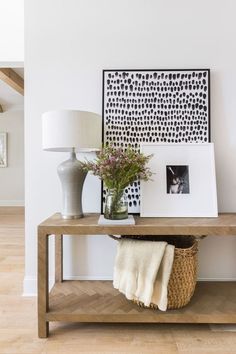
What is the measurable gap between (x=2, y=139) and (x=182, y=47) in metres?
5.52

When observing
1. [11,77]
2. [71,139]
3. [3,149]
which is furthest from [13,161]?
[71,139]

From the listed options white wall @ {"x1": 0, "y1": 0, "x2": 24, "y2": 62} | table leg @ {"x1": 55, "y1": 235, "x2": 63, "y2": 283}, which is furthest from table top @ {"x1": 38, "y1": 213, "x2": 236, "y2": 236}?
white wall @ {"x1": 0, "y1": 0, "x2": 24, "y2": 62}

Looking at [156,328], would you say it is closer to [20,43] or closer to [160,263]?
[160,263]

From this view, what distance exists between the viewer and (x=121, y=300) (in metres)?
1.72

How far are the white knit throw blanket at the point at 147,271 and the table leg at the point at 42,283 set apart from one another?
17.5 inches

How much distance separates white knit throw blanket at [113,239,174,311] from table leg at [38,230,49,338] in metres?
0.44

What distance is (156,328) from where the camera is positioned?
5.43 feet

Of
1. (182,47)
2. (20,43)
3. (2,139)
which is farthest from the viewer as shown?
(2,139)

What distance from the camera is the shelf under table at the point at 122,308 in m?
1.55

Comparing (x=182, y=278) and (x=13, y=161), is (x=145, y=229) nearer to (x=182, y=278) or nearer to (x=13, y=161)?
(x=182, y=278)

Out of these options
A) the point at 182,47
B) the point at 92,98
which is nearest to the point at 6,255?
the point at 92,98

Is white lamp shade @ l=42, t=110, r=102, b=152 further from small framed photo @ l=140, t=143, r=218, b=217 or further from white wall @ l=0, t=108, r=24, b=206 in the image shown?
white wall @ l=0, t=108, r=24, b=206

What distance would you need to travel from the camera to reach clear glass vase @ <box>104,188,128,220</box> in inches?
64.9

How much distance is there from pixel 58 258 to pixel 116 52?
1662mm
